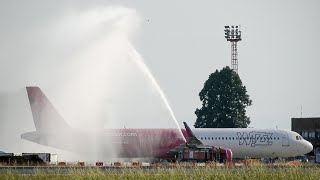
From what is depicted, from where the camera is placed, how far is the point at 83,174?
45188 millimetres

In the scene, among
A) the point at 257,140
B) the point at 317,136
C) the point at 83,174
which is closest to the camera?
the point at 83,174

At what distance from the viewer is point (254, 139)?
88.6 m

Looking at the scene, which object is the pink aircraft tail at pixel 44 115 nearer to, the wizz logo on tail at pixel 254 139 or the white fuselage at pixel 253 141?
Answer: the white fuselage at pixel 253 141

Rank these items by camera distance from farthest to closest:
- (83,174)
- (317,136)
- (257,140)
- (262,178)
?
(317,136), (257,140), (83,174), (262,178)

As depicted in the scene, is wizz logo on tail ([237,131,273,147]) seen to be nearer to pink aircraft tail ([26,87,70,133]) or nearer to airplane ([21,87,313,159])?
airplane ([21,87,313,159])

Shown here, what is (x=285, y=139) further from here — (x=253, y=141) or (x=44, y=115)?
(x=44, y=115)

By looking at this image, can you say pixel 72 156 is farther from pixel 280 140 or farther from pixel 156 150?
pixel 280 140

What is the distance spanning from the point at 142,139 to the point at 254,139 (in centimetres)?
1316

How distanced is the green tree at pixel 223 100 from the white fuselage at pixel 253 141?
4345 centimetres

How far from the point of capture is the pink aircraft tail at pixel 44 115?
8350cm

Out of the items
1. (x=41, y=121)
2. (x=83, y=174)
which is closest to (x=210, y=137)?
(x=41, y=121)

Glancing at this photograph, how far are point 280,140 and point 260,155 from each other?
9.53ft

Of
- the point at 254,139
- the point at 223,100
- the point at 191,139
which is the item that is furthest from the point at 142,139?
the point at 223,100

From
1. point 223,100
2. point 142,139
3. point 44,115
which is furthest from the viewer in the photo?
point 223,100
